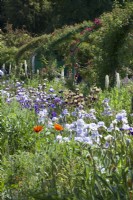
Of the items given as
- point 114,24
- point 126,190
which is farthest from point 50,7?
point 126,190

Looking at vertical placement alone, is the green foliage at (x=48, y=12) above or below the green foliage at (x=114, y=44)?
above

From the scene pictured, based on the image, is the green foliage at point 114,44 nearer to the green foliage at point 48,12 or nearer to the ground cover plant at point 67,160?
the ground cover plant at point 67,160

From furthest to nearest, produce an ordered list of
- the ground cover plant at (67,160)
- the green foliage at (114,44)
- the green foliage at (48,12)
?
the green foliage at (48,12), the green foliage at (114,44), the ground cover plant at (67,160)

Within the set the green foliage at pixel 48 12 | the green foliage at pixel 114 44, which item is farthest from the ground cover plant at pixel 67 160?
the green foliage at pixel 48 12

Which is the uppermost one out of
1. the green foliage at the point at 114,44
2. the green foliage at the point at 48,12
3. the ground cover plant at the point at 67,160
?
the green foliage at the point at 48,12

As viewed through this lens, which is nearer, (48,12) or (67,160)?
(67,160)

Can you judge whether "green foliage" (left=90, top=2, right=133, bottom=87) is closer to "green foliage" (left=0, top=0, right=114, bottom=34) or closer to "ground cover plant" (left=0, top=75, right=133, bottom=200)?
"ground cover plant" (left=0, top=75, right=133, bottom=200)

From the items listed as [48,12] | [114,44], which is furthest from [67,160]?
[48,12]

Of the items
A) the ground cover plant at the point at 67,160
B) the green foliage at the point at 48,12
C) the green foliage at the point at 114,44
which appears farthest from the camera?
the green foliage at the point at 48,12

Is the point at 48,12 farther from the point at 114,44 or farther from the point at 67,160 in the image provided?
the point at 67,160

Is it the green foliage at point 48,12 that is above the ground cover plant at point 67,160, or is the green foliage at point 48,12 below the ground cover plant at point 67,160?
above

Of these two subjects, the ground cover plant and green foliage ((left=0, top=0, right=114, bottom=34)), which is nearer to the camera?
the ground cover plant

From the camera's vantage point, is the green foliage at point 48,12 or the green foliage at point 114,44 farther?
the green foliage at point 48,12

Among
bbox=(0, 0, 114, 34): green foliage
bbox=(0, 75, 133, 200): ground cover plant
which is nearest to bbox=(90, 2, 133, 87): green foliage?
bbox=(0, 75, 133, 200): ground cover plant
